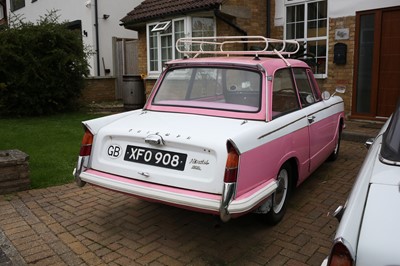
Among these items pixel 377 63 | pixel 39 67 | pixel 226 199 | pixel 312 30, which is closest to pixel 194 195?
pixel 226 199

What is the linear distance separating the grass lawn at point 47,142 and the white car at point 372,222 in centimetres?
416

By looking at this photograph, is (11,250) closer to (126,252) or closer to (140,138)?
(126,252)

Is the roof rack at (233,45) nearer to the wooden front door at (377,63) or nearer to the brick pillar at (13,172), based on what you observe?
the wooden front door at (377,63)

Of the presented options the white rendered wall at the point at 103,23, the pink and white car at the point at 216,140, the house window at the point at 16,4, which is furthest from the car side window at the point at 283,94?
the house window at the point at 16,4

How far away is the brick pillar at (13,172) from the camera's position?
4.72 metres

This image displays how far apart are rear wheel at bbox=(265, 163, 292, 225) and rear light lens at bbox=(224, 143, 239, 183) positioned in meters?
0.89

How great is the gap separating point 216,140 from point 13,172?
113 inches

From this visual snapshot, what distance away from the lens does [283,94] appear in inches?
166

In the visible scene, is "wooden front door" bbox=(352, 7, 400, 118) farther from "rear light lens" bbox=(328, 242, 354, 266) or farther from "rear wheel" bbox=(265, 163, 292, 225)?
"rear light lens" bbox=(328, 242, 354, 266)

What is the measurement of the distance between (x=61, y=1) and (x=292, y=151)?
15.6 metres

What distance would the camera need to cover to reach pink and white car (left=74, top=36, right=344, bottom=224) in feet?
10.4

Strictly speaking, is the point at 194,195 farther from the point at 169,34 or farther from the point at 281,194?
the point at 169,34

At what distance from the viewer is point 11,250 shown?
3.48 meters

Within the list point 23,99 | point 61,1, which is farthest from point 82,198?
point 61,1
